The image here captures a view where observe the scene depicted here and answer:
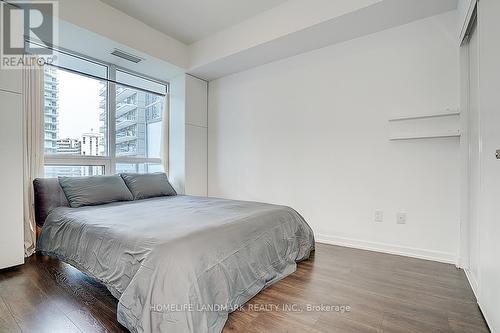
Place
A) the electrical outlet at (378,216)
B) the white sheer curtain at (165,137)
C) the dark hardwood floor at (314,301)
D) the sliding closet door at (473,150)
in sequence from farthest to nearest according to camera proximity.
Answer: the white sheer curtain at (165,137) < the electrical outlet at (378,216) < the sliding closet door at (473,150) < the dark hardwood floor at (314,301)

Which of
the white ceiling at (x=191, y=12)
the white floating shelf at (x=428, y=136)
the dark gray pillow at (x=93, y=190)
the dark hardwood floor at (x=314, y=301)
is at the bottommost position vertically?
the dark hardwood floor at (x=314, y=301)

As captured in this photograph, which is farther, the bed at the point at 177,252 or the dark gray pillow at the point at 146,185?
the dark gray pillow at the point at 146,185

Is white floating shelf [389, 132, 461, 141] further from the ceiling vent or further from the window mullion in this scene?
the window mullion

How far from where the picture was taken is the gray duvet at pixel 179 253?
1365 mm

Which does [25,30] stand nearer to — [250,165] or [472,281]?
[250,165]

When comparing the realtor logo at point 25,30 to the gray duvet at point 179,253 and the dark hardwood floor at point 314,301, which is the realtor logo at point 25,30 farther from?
the dark hardwood floor at point 314,301

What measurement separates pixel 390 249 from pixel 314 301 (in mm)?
1491

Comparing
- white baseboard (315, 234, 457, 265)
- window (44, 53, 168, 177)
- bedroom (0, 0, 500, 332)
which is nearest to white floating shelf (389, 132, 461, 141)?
bedroom (0, 0, 500, 332)

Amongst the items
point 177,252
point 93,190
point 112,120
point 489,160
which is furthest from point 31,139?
point 489,160

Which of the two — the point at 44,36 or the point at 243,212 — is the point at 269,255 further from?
the point at 44,36

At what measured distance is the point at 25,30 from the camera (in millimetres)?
2768

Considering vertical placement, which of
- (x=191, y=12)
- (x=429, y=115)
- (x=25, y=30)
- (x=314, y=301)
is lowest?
(x=314, y=301)

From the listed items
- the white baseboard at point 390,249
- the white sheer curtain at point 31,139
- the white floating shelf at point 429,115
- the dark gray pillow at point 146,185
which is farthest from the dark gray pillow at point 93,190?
the white floating shelf at point 429,115

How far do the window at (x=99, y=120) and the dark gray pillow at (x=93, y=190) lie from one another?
574 mm
